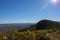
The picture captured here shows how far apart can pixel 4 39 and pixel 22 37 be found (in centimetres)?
285

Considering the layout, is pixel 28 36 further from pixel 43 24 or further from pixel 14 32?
pixel 43 24

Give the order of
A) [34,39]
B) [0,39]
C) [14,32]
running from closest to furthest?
[0,39]
[34,39]
[14,32]

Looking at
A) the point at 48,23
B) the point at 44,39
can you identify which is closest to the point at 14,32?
the point at 44,39

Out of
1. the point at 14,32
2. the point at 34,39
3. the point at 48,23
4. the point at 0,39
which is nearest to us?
the point at 0,39

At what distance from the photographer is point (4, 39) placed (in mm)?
23406

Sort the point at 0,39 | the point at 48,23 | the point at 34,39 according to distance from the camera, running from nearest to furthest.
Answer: the point at 0,39 < the point at 34,39 < the point at 48,23

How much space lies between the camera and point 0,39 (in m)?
22.5

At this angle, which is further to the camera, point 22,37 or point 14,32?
point 14,32

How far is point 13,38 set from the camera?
77.4ft

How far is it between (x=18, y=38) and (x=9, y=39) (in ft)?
4.87

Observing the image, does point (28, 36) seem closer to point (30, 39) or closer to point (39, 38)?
point (30, 39)

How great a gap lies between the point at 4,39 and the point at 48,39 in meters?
7.24

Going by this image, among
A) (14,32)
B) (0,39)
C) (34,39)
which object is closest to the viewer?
(0,39)

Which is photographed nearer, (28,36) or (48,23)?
(28,36)
